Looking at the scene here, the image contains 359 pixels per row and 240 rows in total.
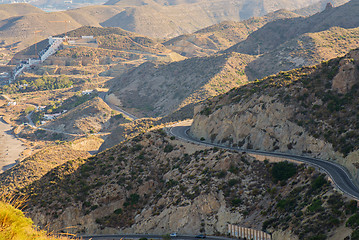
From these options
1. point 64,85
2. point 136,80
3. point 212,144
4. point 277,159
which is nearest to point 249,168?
point 277,159

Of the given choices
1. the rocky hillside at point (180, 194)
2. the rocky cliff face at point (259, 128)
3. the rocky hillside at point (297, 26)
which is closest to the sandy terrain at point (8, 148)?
the rocky hillside at point (180, 194)

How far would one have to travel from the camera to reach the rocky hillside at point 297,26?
14838cm

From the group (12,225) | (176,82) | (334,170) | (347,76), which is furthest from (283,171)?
(176,82)

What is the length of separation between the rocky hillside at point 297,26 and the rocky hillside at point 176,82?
20972mm

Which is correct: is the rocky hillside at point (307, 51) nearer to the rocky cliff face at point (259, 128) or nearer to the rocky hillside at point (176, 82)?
the rocky hillside at point (176, 82)

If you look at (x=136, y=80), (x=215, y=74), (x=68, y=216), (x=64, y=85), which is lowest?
(x=64, y=85)

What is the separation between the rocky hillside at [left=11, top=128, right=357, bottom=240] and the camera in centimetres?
4084

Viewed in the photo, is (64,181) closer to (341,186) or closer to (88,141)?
(341,186)

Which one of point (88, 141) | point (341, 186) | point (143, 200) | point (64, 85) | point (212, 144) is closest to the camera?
point (341, 186)

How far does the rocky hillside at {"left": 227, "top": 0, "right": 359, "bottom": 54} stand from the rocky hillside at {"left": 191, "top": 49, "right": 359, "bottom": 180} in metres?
89.4

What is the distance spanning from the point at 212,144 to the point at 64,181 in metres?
19.7

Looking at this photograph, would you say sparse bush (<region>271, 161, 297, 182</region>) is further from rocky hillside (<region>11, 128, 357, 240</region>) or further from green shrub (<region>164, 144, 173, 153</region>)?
green shrub (<region>164, 144, 173, 153</region>)

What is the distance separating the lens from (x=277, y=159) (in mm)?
51719

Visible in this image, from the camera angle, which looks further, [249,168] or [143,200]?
[143,200]
